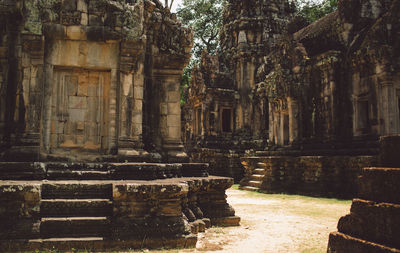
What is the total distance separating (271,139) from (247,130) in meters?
6.38

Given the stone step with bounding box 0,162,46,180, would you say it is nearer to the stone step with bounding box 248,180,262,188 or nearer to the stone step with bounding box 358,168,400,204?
the stone step with bounding box 358,168,400,204

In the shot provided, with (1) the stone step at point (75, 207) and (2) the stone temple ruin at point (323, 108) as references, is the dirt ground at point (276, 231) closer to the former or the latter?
(1) the stone step at point (75, 207)

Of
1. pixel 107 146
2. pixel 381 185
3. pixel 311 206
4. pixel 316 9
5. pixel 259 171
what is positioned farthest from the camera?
pixel 316 9

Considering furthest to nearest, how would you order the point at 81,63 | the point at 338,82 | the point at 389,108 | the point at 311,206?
the point at 338,82, the point at 389,108, the point at 311,206, the point at 81,63

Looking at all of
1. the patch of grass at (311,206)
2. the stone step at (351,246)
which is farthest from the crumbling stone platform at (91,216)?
the patch of grass at (311,206)

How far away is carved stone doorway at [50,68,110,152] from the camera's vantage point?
6.95 meters

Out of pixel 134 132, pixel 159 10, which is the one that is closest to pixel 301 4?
pixel 159 10

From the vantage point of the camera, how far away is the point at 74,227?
17.3ft

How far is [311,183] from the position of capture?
599 inches

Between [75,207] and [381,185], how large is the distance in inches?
163

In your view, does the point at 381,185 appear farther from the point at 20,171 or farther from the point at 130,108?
the point at 20,171

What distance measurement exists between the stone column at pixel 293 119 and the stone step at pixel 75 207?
13483mm

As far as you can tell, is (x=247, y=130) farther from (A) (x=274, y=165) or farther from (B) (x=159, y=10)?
(B) (x=159, y=10)

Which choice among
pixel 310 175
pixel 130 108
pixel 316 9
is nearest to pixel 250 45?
pixel 316 9
